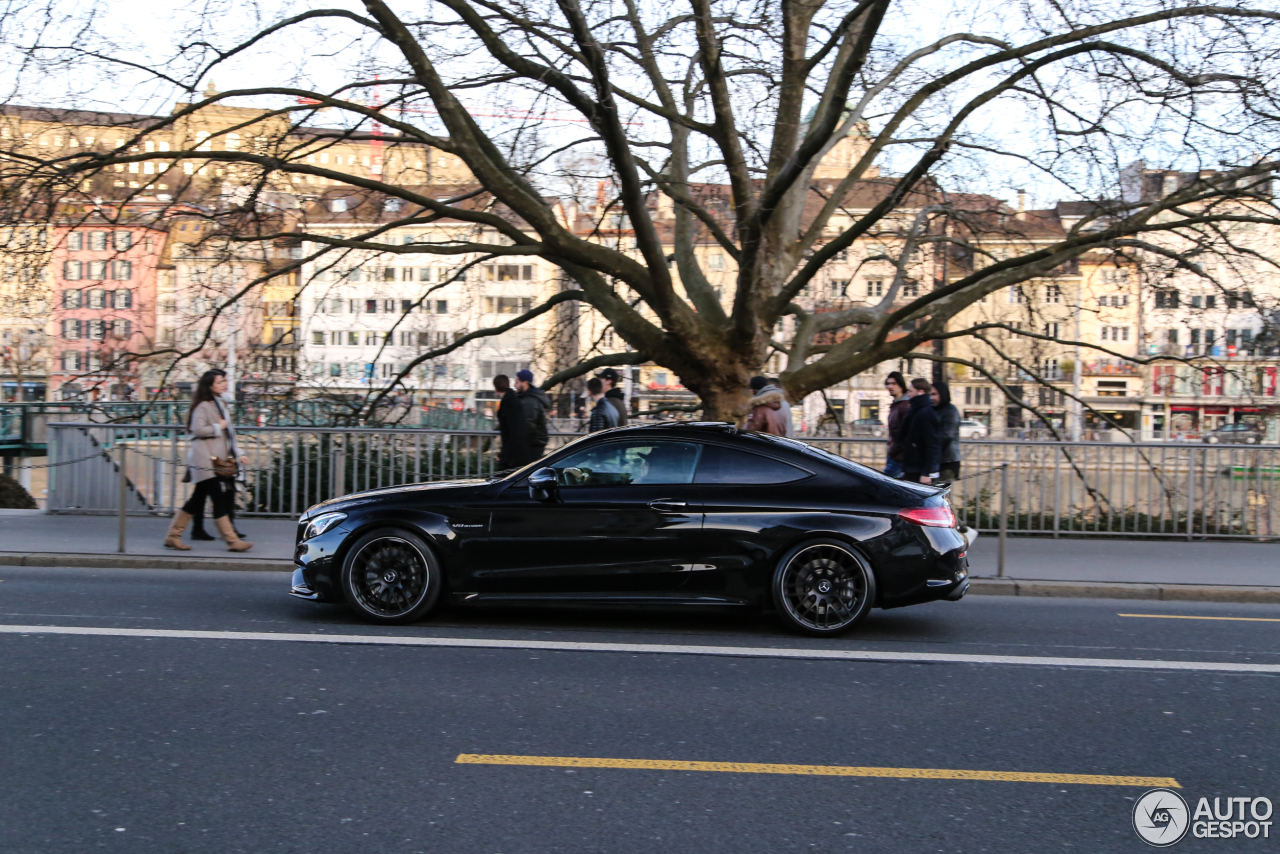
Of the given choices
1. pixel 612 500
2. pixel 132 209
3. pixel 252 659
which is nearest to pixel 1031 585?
pixel 612 500

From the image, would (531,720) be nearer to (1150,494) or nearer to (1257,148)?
(1150,494)

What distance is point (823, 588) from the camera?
805cm

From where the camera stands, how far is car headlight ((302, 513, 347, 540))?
8258 millimetres

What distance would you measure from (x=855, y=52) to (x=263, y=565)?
8122mm

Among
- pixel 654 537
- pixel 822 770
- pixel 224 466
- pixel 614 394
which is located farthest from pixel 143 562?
pixel 822 770

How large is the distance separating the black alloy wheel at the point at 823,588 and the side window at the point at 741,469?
55 centimetres

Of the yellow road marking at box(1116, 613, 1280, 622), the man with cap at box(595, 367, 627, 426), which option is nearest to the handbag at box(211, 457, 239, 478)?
the man with cap at box(595, 367, 627, 426)

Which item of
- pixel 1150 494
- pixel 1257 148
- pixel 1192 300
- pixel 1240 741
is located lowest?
pixel 1240 741

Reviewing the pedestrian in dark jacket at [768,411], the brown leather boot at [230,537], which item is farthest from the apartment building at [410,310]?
the pedestrian in dark jacket at [768,411]

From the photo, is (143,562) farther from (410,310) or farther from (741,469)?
(410,310)

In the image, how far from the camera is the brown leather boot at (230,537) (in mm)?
11758

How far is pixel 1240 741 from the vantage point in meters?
5.73

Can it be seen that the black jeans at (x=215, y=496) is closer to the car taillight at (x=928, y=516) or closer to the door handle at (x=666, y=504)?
the door handle at (x=666, y=504)

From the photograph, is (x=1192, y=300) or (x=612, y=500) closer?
Answer: (x=612, y=500)
